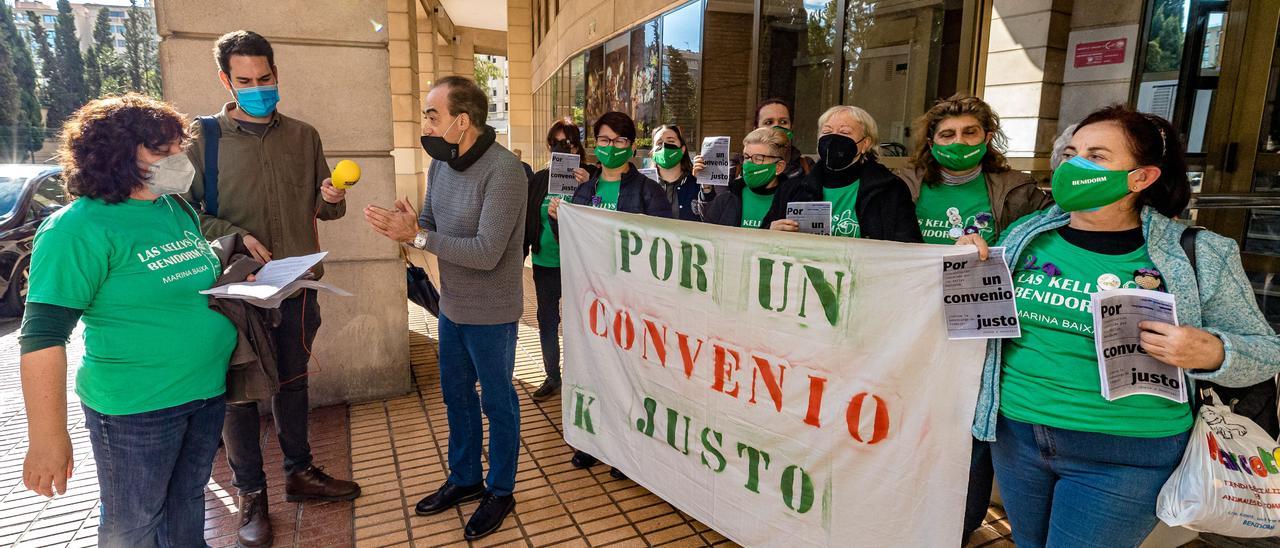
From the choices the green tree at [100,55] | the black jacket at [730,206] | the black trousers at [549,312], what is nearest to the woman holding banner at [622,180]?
the black jacket at [730,206]

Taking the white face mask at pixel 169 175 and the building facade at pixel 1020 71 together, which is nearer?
the white face mask at pixel 169 175

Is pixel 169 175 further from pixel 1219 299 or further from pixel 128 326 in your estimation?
pixel 1219 299

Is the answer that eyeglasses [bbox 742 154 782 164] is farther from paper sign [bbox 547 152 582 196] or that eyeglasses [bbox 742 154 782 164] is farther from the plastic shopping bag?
the plastic shopping bag

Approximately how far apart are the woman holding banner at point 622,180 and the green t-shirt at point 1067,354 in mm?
2246

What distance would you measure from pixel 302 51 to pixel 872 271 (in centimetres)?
386

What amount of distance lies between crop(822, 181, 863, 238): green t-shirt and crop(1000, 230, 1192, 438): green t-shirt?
993mm

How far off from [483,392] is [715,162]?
188cm

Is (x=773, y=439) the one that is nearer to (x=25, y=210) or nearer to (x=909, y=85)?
(x=909, y=85)

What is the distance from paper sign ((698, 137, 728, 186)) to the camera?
3900 mm

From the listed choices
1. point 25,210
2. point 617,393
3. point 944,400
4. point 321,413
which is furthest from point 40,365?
point 25,210

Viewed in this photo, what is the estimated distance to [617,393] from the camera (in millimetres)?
3398

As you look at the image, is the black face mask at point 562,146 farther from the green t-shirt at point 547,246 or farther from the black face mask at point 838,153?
the black face mask at point 838,153

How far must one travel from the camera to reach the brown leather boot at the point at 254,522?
2.98m

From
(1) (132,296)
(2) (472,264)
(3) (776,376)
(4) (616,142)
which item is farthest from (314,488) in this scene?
(4) (616,142)
